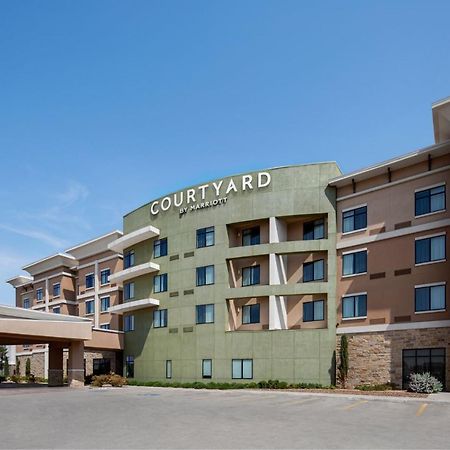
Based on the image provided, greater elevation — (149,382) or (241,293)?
(241,293)

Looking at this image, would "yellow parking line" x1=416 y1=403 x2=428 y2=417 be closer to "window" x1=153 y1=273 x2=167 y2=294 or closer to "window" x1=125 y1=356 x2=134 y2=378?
"window" x1=153 y1=273 x2=167 y2=294

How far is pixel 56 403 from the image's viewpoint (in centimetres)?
2784

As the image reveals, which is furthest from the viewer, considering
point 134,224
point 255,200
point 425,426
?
point 134,224

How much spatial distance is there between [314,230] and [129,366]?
23.1 meters

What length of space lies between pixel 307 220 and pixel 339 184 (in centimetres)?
396

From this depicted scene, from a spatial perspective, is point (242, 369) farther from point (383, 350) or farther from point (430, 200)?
point (430, 200)

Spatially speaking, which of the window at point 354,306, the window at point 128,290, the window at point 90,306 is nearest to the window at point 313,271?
the window at point 354,306

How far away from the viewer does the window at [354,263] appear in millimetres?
38594

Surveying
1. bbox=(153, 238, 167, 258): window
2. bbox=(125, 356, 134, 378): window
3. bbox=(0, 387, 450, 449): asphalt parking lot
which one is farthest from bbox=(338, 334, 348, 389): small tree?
bbox=(125, 356, 134, 378): window

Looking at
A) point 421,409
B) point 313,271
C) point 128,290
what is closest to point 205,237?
point 313,271

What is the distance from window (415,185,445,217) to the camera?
3541cm

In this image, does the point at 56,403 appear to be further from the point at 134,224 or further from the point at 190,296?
the point at 134,224

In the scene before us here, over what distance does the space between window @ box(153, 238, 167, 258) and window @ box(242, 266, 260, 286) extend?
8.66 metres

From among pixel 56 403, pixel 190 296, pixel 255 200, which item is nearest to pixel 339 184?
pixel 255 200
